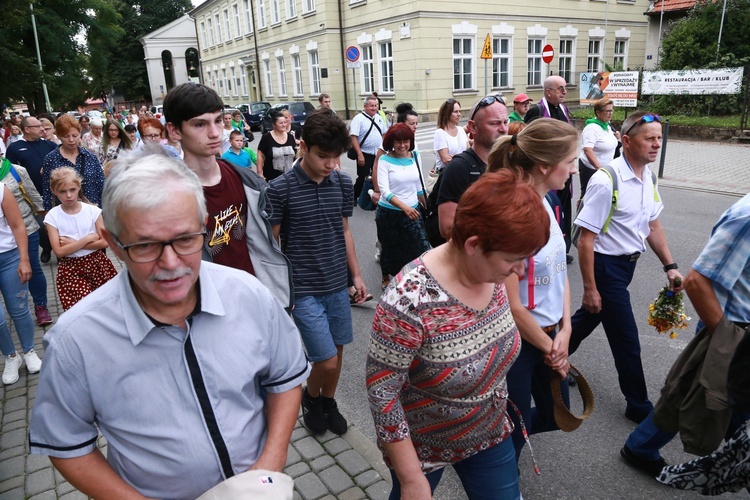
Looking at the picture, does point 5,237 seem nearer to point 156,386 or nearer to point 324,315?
point 324,315

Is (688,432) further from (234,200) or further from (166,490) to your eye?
(234,200)

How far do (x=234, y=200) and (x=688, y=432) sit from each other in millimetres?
2357

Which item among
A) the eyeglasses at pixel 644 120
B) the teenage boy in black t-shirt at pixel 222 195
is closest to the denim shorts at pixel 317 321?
the teenage boy in black t-shirt at pixel 222 195

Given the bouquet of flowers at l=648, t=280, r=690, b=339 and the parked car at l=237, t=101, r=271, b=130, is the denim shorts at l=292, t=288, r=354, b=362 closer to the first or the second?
the bouquet of flowers at l=648, t=280, r=690, b=339

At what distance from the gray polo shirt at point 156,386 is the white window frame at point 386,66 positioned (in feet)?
81.7

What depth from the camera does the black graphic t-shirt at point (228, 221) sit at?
2629 mm

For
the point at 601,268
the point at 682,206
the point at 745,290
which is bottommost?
the point at 682,206

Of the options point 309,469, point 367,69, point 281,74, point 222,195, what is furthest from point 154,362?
point 281,74

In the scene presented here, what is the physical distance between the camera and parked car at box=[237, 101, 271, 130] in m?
28.3

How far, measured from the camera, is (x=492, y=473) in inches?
77.2

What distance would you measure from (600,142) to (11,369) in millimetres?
6450

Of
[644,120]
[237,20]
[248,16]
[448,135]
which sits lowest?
[448,135]

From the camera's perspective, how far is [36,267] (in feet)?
16.7

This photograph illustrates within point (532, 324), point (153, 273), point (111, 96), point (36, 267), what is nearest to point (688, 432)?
point (532, 324)
